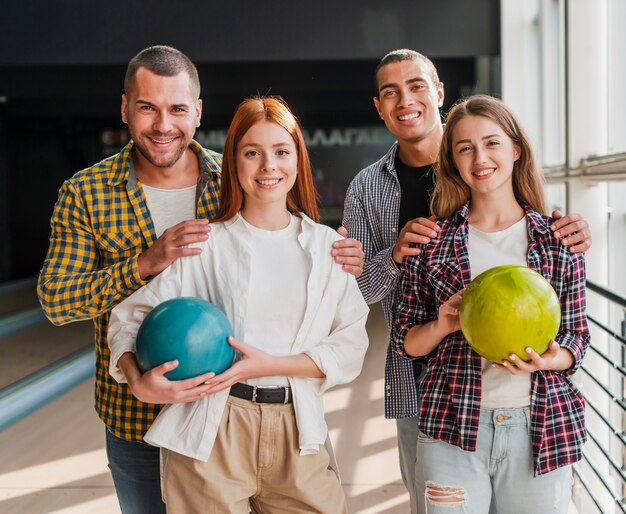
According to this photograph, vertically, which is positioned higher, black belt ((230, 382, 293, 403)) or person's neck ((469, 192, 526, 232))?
person's neck ((469, 192, 526, 232))

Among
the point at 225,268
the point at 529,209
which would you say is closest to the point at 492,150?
the point at 529,209

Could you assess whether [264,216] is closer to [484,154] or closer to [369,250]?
[484,154]

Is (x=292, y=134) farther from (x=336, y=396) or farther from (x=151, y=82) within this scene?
(x=336, y=396)

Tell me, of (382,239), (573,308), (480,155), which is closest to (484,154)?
(480,155)

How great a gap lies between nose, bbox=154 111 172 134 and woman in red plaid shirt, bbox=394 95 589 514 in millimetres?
684

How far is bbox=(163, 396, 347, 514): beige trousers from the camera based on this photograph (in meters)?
1.55

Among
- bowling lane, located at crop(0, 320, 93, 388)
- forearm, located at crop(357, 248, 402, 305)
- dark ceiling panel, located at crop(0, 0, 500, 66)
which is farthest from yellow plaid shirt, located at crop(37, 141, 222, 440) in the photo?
dark ceiling panel, located at crop(0, 0, 500, 66)

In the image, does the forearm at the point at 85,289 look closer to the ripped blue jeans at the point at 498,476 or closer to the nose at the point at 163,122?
the nose at the point at 163,122

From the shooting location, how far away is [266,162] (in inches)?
66.0

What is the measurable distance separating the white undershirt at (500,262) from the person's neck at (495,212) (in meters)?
0.02

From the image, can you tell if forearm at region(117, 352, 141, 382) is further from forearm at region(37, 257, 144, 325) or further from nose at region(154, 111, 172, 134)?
nose at region(154, 111, 172, 134)

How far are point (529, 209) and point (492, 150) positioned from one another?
6.4 inches

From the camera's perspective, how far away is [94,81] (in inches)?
284

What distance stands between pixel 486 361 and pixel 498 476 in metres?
0.24
